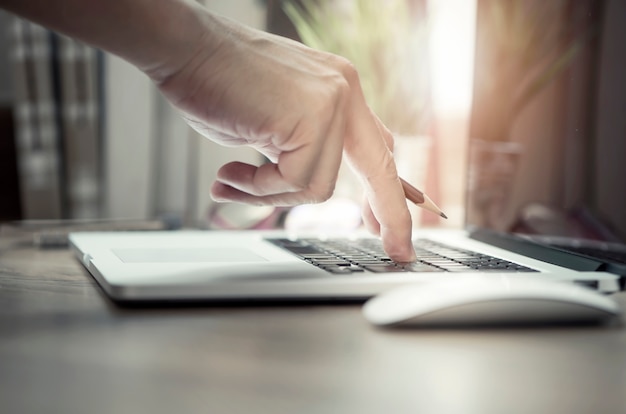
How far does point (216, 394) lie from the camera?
14.2 inches

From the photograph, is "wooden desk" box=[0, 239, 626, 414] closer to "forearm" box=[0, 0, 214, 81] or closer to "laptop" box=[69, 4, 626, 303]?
"laptop" box=[69, 4, 626, 303]

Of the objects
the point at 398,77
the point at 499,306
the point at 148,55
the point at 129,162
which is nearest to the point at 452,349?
the point at 499,306

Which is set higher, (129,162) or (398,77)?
(398,77)

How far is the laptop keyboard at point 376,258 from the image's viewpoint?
694 millimetres

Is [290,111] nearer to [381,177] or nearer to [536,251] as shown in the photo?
[381,177]

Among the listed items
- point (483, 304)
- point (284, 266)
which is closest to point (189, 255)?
point (284, 266)

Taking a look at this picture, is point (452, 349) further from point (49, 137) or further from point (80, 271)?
point (49, 137)

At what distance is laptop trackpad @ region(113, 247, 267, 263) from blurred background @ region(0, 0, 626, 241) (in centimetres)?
40

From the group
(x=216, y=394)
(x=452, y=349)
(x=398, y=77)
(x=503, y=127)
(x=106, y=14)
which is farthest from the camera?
(x=398, y=77)

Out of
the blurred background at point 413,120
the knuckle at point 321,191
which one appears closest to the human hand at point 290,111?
the knuckle at point 321,191

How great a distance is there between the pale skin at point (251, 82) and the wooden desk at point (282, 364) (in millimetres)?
161

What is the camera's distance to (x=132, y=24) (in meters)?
0.67

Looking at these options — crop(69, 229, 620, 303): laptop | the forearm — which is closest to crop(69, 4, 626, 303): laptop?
crop(69, 229, 620, 303): laptop

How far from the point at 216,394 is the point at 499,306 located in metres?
0.23
